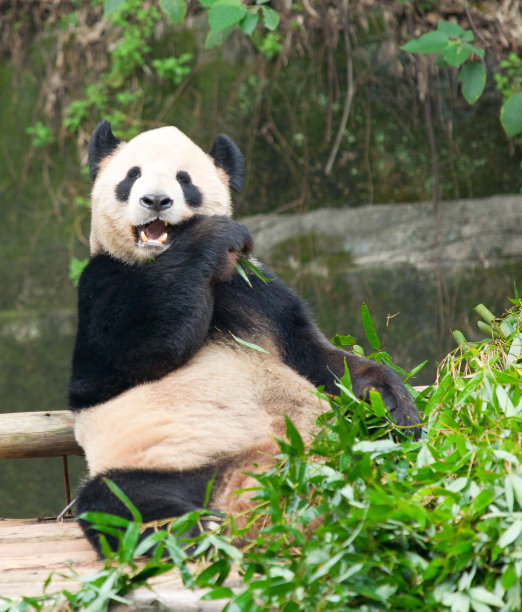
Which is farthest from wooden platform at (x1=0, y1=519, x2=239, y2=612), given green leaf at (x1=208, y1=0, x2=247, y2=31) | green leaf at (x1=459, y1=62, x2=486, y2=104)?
green leaf at (x1=459, y1=62, x2=486, y2=104)

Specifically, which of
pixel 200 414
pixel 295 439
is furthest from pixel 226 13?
pixel 295 439

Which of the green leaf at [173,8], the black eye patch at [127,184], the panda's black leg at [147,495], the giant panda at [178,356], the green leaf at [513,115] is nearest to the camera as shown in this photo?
the panda's black leg at [147,495]

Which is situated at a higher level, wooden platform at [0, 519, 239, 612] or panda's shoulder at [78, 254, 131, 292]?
panda's shoulder at [78, 254, 131, 292]

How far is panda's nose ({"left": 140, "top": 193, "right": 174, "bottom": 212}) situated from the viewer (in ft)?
7.35

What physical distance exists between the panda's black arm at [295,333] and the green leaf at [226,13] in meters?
0.85

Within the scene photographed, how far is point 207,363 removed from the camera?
218cm

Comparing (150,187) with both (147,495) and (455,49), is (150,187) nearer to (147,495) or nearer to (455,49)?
(147,495)

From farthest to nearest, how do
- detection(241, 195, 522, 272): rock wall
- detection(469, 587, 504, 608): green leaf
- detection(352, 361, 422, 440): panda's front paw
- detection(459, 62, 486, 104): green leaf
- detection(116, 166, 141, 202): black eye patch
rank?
detection(241, 195, 522, 272): rock wall, detection(459, 62, 486, 104): green leaf, detection(116, 166, 141, 202): black eye patch, detection(352, 361, 422, 440): panda's front paw, detection(469, 587, 504, 608): green leaf

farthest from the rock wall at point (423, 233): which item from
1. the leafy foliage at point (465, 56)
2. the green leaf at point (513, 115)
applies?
the green leaf at point (513, 115)

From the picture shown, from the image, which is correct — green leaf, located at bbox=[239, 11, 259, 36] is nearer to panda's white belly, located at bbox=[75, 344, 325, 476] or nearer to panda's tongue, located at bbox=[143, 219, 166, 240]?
panda's tongue, located at bbox=[143, 219, 166, 240]

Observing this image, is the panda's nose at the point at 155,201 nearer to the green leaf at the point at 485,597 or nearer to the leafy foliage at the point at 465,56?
the leafy foliage at the point at 465,56

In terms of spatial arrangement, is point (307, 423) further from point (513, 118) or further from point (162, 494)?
point (513, 118)

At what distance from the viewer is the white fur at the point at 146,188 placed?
2281 mm

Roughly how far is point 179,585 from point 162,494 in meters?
0.30
